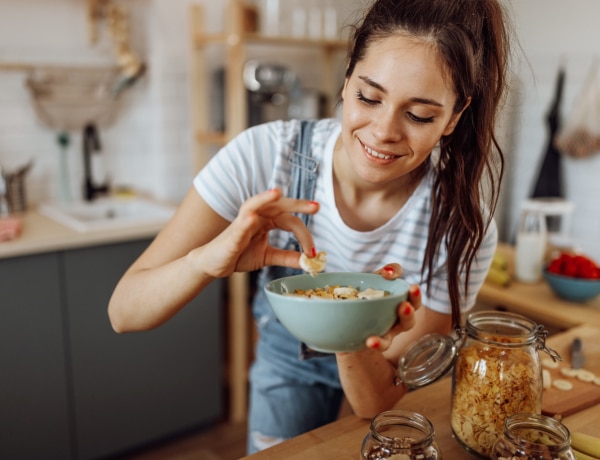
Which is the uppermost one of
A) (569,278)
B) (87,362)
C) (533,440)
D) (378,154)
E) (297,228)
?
(378,154)

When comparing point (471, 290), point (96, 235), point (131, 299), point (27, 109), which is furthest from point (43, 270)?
point (471, 290)

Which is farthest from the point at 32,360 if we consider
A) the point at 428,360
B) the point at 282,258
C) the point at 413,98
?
the point at 413,98

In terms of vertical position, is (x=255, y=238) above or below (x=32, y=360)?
above

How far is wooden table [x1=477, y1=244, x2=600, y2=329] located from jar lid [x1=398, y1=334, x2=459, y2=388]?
941mm

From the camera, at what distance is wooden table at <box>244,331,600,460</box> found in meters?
0.92

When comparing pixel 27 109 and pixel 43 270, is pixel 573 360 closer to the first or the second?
pixel 43 270

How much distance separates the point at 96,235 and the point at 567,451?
5.85 feet

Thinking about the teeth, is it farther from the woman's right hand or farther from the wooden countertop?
the wooden countertop

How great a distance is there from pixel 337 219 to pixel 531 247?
1111mm

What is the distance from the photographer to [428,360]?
0.94m

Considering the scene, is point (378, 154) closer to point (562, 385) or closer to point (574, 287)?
point (562, 385)

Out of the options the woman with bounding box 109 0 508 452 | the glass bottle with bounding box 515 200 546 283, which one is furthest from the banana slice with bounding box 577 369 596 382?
the glass bottle with bounding box 515 200 546 283

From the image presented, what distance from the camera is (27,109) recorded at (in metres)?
2.58

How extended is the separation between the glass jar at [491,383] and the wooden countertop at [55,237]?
158cm
